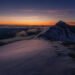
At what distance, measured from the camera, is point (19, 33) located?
45.5 feet

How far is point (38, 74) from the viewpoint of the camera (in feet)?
16.9

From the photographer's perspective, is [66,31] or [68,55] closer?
[68,55]

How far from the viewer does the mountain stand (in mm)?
12304

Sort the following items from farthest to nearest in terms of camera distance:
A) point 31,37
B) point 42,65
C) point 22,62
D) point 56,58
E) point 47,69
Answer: point 31,37 < point 56,58 < point 22,62 < point 42,65 < point 47,69

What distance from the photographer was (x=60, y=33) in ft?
43.7

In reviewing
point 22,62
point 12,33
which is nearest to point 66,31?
point 12,33

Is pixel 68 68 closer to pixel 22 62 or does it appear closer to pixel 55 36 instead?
pixel 22 62

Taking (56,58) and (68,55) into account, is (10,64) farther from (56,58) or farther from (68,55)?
(68,55)

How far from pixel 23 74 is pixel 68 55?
2.41m

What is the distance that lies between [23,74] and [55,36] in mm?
7231

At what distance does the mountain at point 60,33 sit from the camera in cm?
1230

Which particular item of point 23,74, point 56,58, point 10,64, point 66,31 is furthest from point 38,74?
point 66,31

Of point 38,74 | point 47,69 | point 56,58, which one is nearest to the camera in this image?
point 38,74

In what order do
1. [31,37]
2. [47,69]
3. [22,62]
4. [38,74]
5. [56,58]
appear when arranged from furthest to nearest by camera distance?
[31,37], [56,58], [22,62], [47,69], [38,74]
